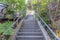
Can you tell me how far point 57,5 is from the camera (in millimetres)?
7801

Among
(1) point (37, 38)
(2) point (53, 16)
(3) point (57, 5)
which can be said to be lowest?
(1) point (37, 38)

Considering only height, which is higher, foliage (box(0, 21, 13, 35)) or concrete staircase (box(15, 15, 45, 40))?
foliage (box(0, 21, 13, 35))

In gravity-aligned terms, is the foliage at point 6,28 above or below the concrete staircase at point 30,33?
above

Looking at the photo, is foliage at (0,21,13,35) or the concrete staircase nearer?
foliage at (0,21,13,35)

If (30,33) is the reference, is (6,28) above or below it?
above

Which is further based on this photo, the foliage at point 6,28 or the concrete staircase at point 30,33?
the concrete staircase at point 30,33

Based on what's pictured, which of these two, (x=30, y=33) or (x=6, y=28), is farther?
(x=30, y=33)

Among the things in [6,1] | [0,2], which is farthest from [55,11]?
[0,2]

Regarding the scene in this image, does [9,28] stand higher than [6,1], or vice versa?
[6,1]

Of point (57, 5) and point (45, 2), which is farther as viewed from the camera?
point (45, 2)

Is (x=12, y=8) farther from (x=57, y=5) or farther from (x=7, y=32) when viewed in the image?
(x=7, y=32)

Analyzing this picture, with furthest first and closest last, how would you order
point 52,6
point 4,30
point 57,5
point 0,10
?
point 52,6 < point 57,5 < point 0,10 < point 4,30

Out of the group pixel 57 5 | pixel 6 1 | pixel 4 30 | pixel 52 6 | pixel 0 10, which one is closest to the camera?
pixel 4 30

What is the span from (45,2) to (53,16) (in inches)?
42.6
